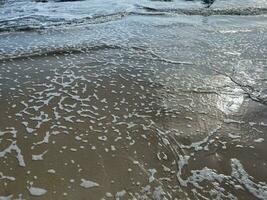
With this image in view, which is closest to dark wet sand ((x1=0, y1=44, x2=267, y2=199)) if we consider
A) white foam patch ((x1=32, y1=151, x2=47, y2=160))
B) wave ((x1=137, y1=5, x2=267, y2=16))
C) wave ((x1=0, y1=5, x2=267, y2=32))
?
white foam patch ((x1=32, y1=151, x2=47, y2=160))

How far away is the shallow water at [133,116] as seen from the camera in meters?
2.67

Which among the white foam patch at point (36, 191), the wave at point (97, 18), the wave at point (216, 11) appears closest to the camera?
the white foam patch at point (36, 191)

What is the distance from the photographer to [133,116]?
354 centimetres

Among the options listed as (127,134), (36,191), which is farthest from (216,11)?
(36,191)

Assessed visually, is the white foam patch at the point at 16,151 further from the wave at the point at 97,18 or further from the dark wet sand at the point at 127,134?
the wave at the point at 97,18

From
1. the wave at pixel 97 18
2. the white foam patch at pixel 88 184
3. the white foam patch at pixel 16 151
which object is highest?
the wave at pixel 97 18

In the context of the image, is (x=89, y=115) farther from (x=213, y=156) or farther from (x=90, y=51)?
(x=90, y=51)

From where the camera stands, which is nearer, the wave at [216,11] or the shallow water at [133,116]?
the shallow water at [133,116]

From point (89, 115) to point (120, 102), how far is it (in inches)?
16.9

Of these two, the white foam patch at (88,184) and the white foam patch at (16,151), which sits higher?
the white foam patch at (16,151)

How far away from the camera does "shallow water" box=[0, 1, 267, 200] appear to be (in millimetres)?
2670

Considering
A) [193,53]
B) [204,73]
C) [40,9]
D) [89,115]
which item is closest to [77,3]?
[40,9]

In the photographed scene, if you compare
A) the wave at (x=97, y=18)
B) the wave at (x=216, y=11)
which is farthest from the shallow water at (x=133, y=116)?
the wave at (x=216, y=11)

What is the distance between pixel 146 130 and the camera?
130 inches
